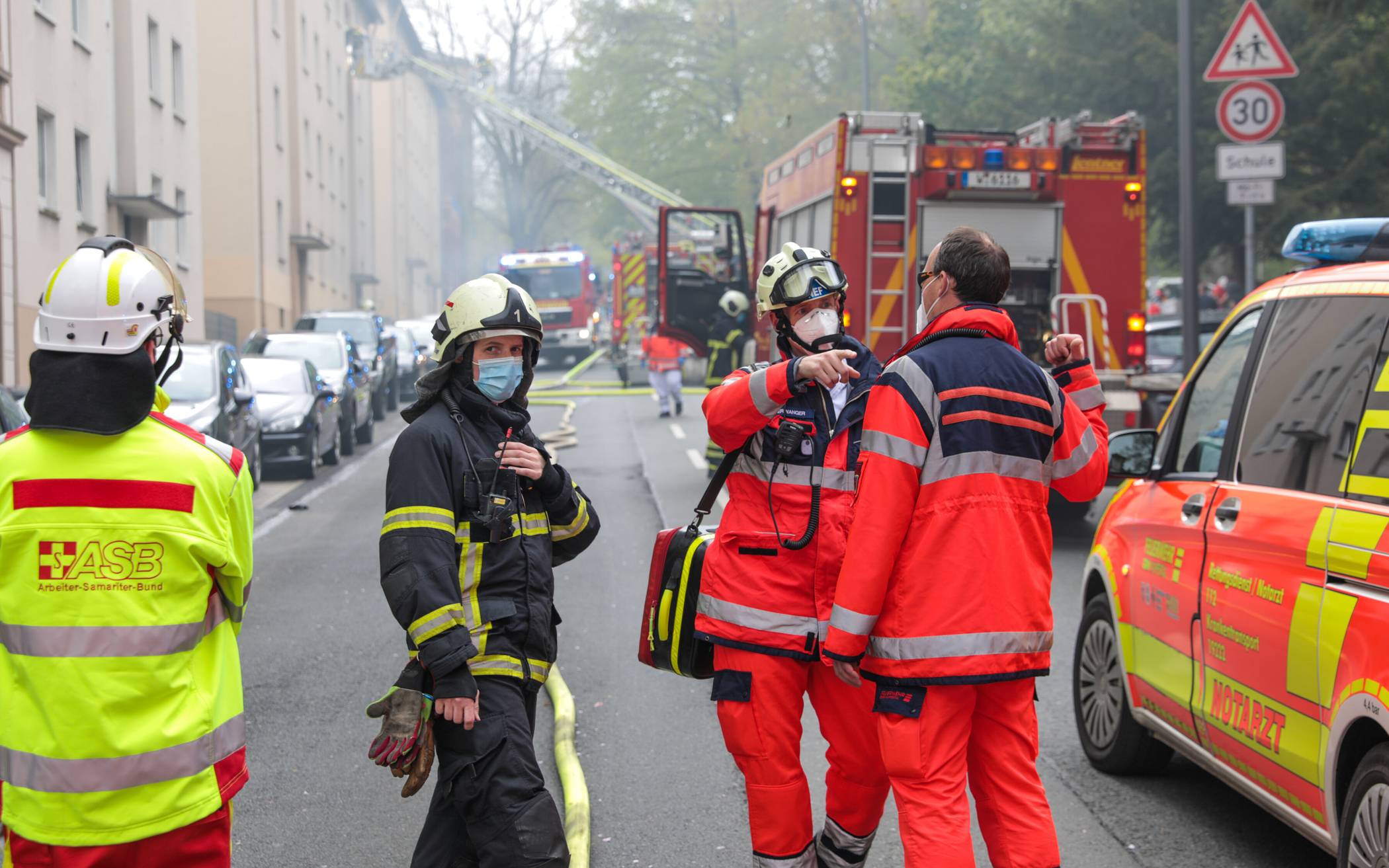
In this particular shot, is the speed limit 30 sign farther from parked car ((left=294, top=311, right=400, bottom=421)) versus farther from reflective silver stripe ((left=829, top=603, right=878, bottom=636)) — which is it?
parked car ((left=294, top=311, right=400, bottom=421))

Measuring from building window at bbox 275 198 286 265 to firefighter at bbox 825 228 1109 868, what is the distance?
3858 cm

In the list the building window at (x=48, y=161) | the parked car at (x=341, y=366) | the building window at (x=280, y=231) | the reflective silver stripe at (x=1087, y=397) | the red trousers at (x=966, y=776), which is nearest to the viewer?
the red trousers at (x=966, y=776)

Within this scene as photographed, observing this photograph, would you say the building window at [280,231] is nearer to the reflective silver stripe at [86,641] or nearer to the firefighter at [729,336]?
the firefighter at [729,336]

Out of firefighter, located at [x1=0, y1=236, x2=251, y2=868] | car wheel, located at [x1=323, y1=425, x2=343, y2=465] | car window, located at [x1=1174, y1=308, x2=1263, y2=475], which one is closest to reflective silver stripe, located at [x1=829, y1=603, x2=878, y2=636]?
firefighter, located at [x1=0, y1=236, x2=251, y2=868]

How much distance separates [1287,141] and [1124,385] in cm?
1592

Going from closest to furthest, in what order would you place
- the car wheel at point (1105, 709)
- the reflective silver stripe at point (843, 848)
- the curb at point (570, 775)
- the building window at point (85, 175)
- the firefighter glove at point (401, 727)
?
the firefighter glove at point (401, 727), the reflective silver stripe at point (843, 848), the curb at point (570, 775), the car wheel at point (1105, 709), the building window at point (85, 175)

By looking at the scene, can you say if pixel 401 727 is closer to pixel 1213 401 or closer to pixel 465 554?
pixel 465 554

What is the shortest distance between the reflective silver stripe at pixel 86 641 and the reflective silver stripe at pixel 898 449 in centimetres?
164

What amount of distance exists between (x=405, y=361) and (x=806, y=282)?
88.6 ft

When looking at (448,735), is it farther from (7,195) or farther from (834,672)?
(7,195)

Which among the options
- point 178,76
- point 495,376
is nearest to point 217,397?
point 495,376

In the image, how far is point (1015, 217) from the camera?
13.2 meters

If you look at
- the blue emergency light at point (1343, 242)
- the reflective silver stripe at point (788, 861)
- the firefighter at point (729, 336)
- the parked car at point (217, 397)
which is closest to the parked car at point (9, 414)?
the reflective silver stripe at point (788, 861)

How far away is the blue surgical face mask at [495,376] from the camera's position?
3.80 metres
